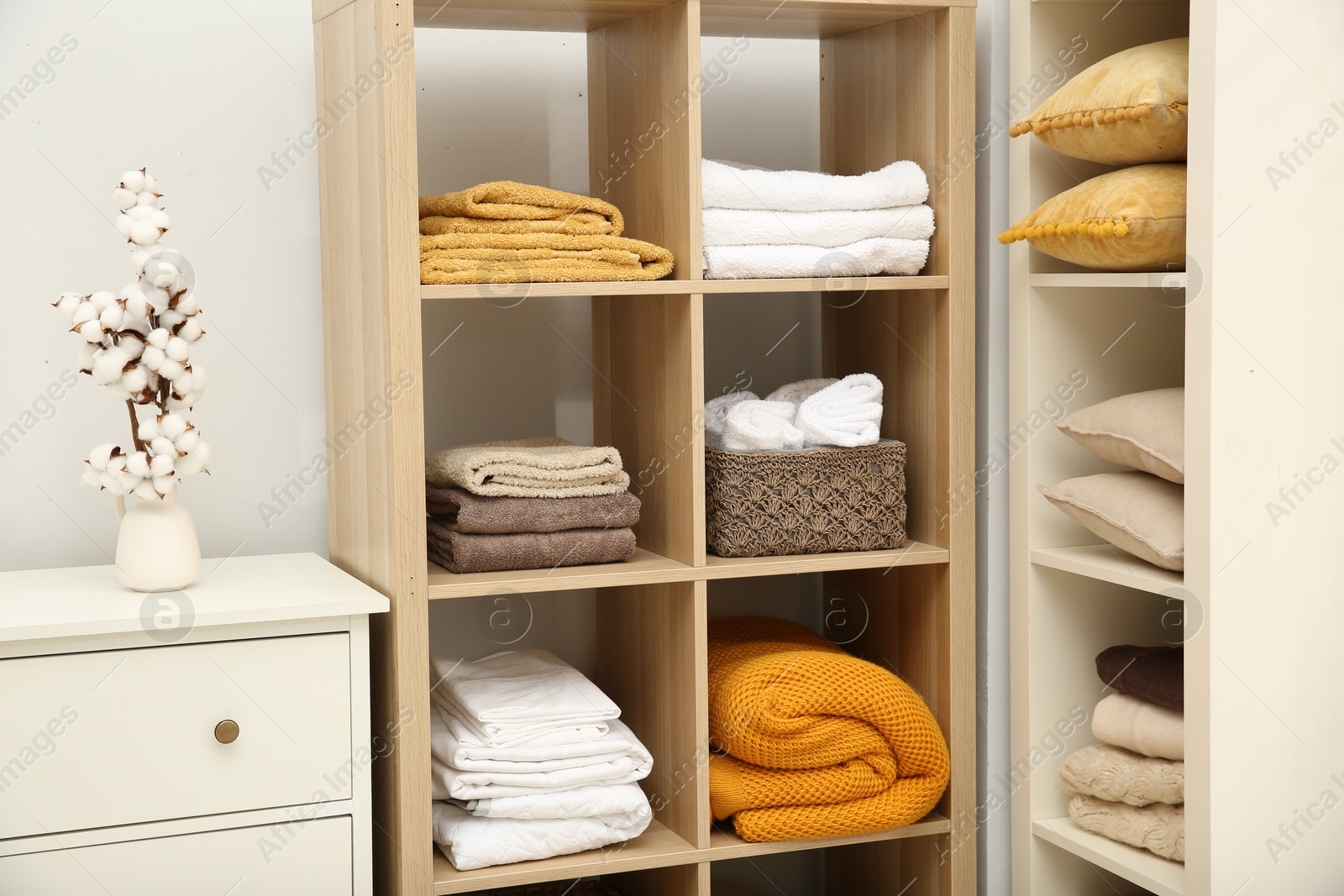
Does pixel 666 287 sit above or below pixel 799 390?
above

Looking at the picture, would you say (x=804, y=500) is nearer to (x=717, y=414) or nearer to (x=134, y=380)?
(x=717, y=414)

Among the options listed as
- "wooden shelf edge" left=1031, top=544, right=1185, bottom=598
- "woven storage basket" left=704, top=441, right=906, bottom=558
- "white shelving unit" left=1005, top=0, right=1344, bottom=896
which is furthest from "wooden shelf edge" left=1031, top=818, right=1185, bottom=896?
"woven storage basket" left=704, top=441, right=906, bottom=558

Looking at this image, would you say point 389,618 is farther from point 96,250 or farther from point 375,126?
point 96,250

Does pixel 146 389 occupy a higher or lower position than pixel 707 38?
lower

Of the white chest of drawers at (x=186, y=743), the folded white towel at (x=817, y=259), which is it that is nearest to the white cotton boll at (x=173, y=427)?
the white chest of drawers at (x=186, y=743)

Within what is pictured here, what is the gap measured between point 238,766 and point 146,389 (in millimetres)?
485

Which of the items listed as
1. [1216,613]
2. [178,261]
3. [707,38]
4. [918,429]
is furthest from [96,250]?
[1216,613]

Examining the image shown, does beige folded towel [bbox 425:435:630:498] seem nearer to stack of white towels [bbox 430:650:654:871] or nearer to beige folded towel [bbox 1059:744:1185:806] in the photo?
stack of white towels [bbox 430:650:654:871]

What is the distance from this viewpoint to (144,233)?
1.55 metres

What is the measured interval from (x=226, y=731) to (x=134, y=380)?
0.44 m

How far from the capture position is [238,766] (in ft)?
4.98

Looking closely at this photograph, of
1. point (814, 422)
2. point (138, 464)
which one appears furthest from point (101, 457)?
point (814, 422)

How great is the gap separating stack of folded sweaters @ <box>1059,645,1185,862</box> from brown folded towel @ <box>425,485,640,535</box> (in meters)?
0.67

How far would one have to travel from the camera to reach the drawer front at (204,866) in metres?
1.45
